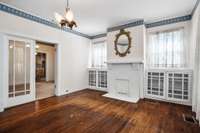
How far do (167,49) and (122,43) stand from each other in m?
1.60

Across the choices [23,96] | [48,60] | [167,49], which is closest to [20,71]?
[23,96]

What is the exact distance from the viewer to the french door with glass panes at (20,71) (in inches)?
129

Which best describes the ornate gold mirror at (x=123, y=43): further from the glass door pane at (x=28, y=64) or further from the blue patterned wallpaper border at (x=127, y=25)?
the glass door pane at (x=28, y=64)

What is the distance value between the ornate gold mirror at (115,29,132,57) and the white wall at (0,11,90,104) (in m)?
1.89

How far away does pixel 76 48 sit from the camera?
5.28 meters

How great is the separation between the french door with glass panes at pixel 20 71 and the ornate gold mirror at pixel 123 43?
310 cm

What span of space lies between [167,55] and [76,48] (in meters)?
3.74

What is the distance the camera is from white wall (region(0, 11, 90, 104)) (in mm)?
3230

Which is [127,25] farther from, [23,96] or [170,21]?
[23,96]

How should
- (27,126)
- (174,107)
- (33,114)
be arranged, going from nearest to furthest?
(27,126)
(33,114)
(174,107)

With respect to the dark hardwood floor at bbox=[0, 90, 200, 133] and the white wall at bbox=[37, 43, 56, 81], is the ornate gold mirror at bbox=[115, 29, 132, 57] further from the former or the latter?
the white wall at bbox=[37, 43, 56, 81]

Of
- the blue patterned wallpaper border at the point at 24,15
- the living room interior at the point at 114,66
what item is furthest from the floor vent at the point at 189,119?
the blue patterned wallpaper border at the point at 24,15

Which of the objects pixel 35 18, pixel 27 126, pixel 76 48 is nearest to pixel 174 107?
pixel 27 126

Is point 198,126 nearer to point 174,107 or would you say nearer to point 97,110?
point 174,107
